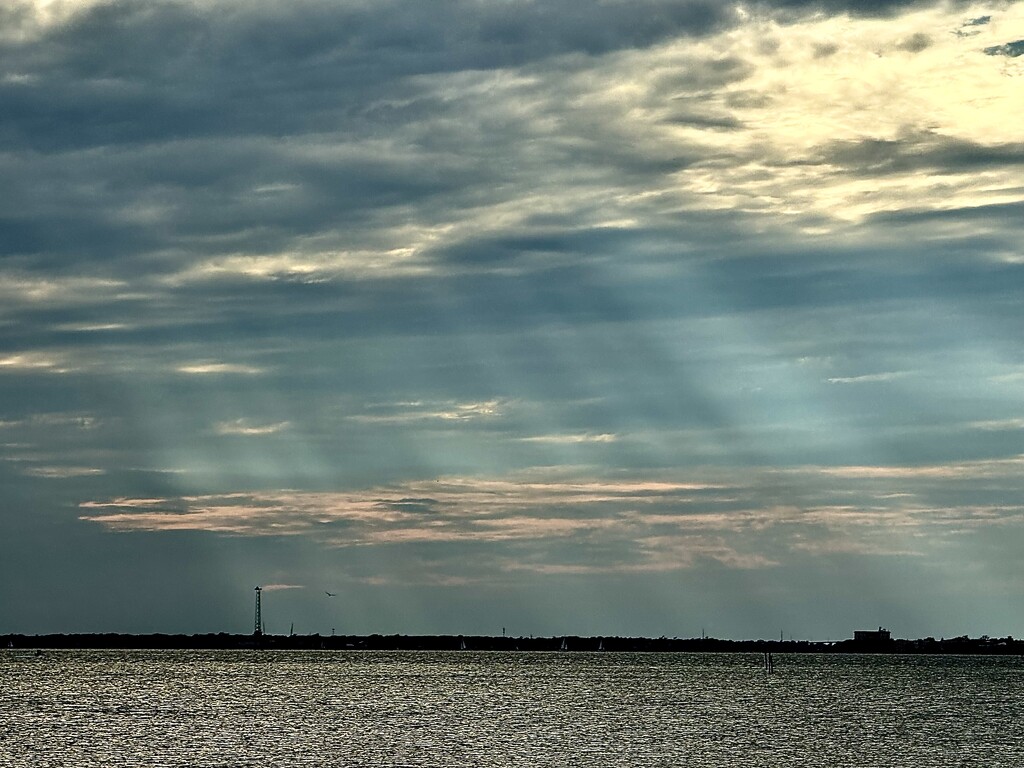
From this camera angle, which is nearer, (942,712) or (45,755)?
(45,755)

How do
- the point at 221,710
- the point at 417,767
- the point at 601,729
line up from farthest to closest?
the point at 221,710, the point at 601,729, the point at 417,767

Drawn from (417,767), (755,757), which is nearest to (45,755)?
(417,767)

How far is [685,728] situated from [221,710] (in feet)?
191

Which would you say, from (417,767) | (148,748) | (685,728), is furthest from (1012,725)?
(148,748)

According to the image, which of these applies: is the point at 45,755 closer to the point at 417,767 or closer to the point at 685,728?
the point at 417,767

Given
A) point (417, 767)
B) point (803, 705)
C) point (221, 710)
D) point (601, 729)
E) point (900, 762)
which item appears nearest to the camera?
point (417, 767)

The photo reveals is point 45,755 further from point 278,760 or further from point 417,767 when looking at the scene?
point 417,767

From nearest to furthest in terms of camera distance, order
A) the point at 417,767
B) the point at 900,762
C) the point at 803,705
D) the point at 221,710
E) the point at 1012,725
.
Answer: the point at 417,767, the point at 900,762, the point at 1012,725, the point at 221,710, the point at 803,705

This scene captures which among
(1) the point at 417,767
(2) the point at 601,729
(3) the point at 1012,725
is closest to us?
(1) the point at 417,767

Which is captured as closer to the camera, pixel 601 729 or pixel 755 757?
pixel 755 757

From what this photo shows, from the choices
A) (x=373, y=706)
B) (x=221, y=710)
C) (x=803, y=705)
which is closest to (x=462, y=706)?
(x=373, y=706)

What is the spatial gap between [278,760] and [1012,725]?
8517cm

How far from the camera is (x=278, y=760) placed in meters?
113

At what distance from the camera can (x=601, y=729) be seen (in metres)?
148
